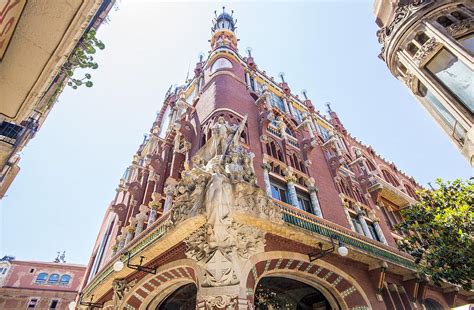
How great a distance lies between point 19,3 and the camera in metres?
2.94

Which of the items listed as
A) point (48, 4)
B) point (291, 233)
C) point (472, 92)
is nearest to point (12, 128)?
point (48, 4)

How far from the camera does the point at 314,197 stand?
13836mm

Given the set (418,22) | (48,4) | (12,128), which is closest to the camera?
(48,4)

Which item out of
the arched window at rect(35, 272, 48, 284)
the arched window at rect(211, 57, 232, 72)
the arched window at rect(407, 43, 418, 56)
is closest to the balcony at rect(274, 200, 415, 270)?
the arched window at rect(407, 43, 418, 56)

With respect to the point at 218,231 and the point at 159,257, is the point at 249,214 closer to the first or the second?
the point at 218,231

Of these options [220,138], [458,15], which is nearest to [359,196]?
[458,15]

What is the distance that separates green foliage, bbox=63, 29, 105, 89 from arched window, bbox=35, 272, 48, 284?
136 ft

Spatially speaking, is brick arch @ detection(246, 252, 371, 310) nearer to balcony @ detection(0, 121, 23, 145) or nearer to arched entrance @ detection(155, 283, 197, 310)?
arched entrance @ detection(155, 283, 197, 310)

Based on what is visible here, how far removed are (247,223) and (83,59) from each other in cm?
627

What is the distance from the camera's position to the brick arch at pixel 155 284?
32.1 feet

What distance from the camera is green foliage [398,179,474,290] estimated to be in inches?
375

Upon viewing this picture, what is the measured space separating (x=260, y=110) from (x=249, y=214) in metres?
9.41

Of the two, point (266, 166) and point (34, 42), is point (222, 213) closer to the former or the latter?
point (266, 166)

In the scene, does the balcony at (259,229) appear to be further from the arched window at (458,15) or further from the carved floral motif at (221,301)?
the arched window at (458,15)
